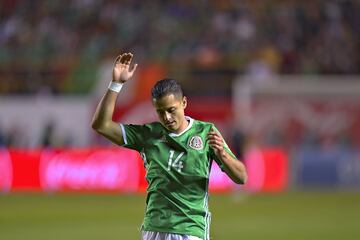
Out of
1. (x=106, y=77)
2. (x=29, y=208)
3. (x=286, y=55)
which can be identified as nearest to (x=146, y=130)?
(x=29, y=208)

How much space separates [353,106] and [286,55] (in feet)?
8.39

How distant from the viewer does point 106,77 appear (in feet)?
82.3

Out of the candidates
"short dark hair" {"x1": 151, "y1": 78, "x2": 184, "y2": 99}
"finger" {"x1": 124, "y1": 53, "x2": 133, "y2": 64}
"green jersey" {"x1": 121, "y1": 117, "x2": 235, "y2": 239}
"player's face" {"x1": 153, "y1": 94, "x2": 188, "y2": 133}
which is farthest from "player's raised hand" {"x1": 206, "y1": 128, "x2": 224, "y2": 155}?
"finger" {"x1": 124, "y1": 53, "x2": 133, "y2": 64}

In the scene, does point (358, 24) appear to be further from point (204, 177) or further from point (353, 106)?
point (204, 177)

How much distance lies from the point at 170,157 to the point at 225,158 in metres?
0.45

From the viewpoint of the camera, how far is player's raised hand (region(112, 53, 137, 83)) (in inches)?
249

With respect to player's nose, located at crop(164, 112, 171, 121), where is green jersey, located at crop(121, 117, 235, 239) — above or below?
below

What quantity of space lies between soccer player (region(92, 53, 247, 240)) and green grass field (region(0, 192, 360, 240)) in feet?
25.7

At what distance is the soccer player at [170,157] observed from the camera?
6297 mm

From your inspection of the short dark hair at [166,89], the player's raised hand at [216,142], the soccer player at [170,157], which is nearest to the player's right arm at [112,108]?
the soccer player at [170,157]

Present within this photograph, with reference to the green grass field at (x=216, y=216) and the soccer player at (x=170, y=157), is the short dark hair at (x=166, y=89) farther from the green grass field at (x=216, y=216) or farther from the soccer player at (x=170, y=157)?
the green grass field at (x=216, y=216)

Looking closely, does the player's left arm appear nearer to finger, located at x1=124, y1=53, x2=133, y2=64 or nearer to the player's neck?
the player's neck

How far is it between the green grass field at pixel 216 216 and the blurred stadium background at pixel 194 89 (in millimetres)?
280

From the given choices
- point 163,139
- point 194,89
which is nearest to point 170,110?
point 163,139
